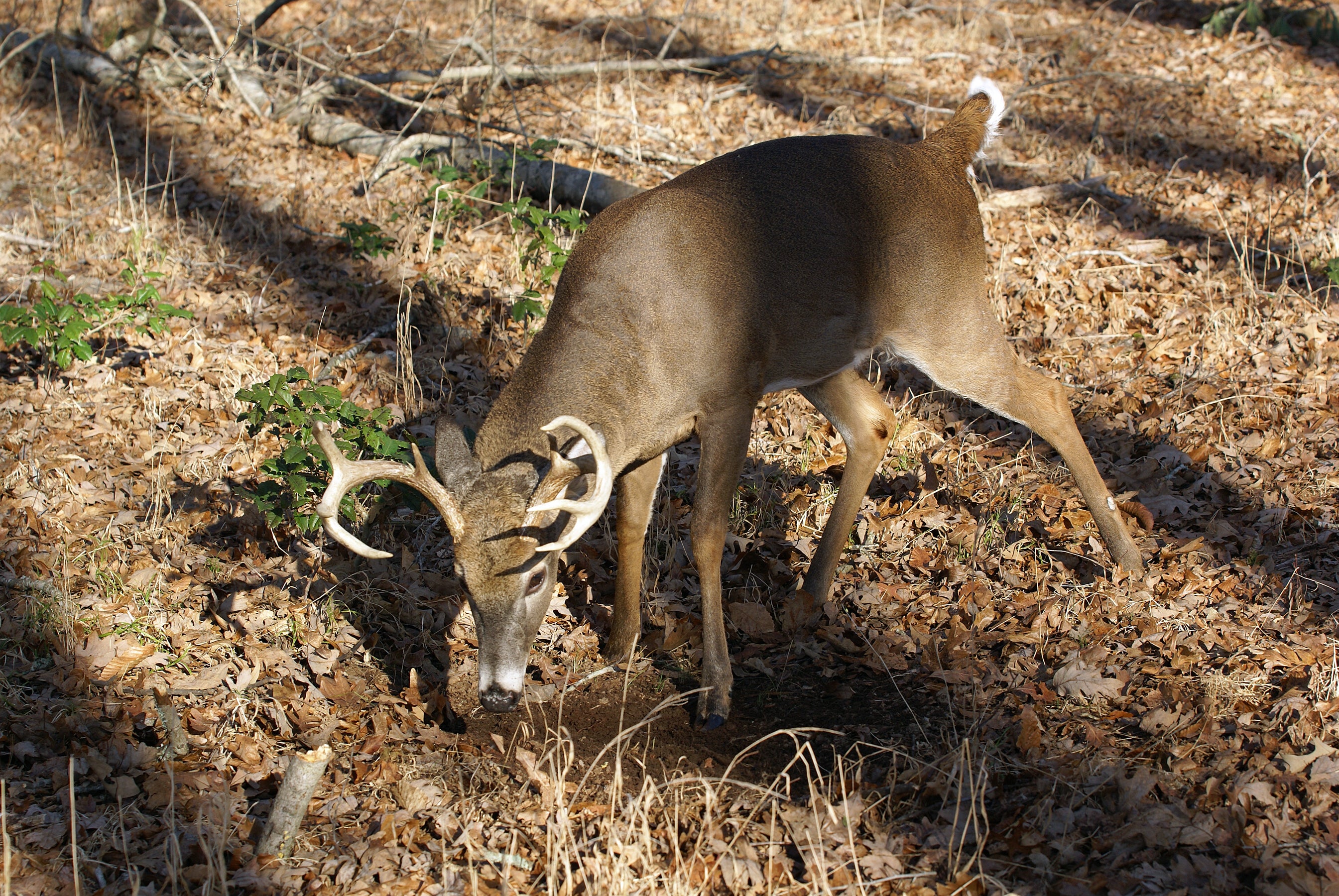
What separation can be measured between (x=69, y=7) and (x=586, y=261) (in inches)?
451

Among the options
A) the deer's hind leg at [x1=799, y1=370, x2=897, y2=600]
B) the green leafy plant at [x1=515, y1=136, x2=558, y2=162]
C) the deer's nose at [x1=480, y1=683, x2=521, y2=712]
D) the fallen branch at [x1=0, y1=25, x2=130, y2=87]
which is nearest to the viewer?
the deer's nose at [x1=480, y1=683, x2=521, y2=712]

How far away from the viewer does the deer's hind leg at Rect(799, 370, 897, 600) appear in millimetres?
5684

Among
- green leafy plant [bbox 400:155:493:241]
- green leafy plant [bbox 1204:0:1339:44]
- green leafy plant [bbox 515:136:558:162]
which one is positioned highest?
green leafy plant [bbox 1204:0:1339:44]

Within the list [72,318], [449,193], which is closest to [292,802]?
[72,318]

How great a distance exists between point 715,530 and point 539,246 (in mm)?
3647

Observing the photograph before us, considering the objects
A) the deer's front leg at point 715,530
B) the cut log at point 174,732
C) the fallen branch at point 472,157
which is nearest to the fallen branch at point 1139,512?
the deer's front leg at point 715,530

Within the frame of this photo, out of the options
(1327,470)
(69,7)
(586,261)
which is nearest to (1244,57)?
(1327,470)

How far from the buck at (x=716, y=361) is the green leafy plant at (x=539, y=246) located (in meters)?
2.03

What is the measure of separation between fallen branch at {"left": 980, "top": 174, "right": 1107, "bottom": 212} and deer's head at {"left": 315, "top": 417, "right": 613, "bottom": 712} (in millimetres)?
5700

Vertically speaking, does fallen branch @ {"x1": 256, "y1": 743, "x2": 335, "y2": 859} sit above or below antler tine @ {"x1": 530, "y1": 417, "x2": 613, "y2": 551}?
below

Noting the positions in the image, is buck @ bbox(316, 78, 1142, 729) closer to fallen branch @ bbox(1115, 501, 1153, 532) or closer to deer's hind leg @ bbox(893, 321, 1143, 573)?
deer's hind leg @ bbox(893, 321, 1143, 573)

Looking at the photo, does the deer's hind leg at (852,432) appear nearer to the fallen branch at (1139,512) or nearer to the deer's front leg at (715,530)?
the deer's front leg at (715,530)

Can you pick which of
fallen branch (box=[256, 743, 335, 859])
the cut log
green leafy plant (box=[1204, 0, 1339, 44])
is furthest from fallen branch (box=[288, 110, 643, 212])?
green leafy plant (box=[1204, 0, 1339, 44])

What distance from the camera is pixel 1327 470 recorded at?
231 inches
